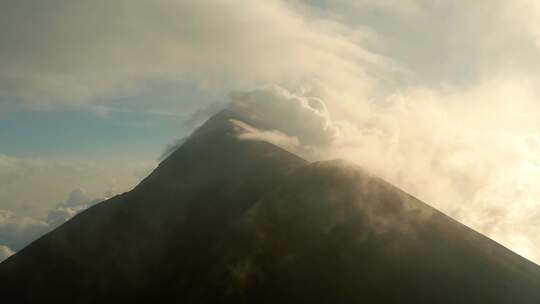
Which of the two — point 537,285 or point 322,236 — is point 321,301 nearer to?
point 322,236

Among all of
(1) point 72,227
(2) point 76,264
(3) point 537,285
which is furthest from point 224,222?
(3) point 537,285

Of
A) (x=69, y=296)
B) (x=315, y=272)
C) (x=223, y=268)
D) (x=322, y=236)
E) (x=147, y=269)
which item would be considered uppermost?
(x=322, y=236)

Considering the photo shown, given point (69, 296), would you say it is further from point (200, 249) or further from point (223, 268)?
point (223, 268)

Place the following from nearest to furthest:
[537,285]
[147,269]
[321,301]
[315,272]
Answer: [537,285], [321,301], [315,272], [147,269]

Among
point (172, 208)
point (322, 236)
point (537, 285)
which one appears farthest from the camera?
point (172, 208)

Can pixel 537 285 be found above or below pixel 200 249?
above

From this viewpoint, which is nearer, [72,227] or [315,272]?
[315,272]
